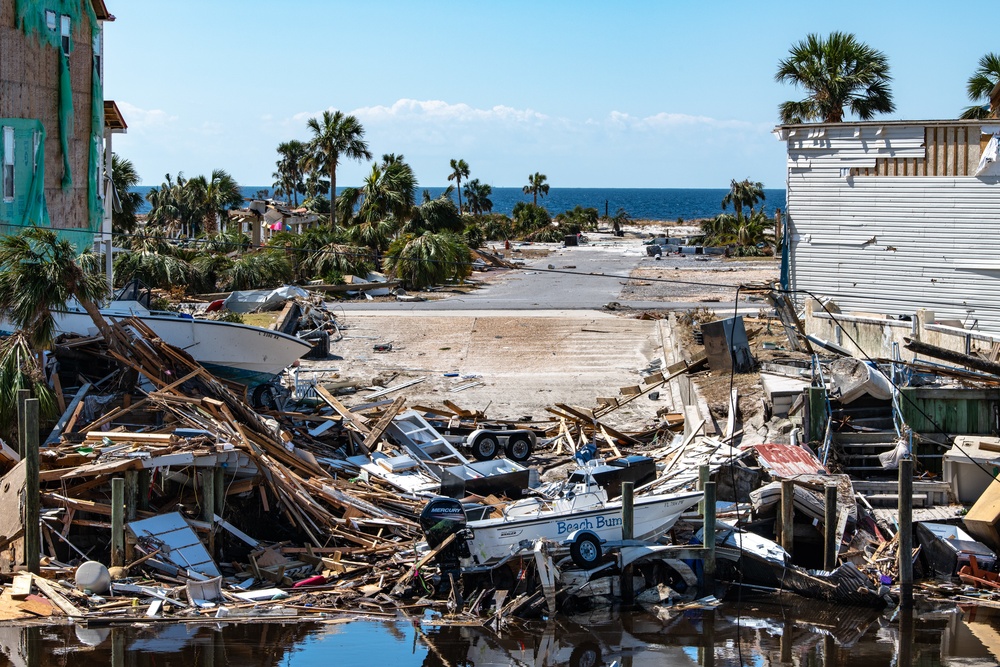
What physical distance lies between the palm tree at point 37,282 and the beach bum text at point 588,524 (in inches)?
335

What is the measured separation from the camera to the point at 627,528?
15.7 meters

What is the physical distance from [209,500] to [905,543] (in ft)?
32.6

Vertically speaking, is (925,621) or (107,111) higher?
(107,111)

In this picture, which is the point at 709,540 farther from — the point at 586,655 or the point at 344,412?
the point at 344,412

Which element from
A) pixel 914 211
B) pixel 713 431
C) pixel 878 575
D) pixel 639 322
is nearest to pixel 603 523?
pixel 878 575

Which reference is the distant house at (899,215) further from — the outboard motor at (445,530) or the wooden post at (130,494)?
the wooden post at (130,494)

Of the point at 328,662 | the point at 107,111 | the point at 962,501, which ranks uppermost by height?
the point at 107,111

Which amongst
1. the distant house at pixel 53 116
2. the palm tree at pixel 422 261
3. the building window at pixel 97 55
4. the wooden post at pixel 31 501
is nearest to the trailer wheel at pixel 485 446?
the wooden post at pixel 31 501

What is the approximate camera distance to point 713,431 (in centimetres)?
2039

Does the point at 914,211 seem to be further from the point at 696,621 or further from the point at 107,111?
the point at 107,111

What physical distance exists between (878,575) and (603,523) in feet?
13.3

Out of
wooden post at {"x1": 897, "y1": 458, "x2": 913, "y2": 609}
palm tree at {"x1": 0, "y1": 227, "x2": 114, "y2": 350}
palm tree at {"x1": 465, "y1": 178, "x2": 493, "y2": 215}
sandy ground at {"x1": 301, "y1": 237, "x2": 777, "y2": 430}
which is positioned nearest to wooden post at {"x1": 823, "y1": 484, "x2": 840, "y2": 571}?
wooden post at {"x1": 897, "y1": 458, "x2": 913, "y2": 609}

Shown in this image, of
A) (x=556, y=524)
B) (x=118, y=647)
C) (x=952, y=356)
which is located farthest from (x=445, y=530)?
(x=952, y=356)

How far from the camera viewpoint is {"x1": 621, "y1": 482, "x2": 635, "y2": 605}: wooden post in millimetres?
15438
